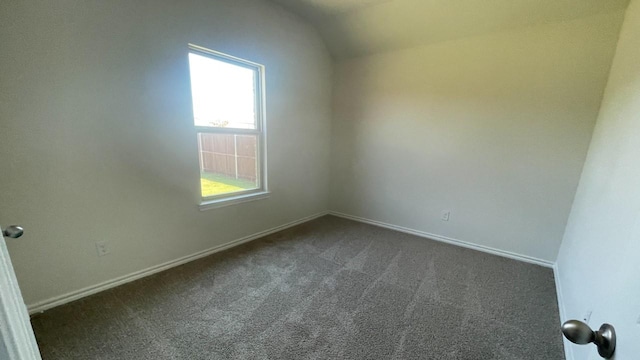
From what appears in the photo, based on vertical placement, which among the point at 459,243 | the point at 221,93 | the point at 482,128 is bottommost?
the point at 459,243

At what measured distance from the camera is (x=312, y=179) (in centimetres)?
354

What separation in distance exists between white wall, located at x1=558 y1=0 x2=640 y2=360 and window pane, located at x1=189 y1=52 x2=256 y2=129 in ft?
8.66

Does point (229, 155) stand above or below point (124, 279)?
above

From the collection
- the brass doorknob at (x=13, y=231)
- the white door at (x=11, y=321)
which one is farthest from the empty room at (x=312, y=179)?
the brass doorknob at (x=13, y=231)

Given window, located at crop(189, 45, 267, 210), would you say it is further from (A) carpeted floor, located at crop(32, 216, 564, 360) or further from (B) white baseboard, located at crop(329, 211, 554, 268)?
(B) white baseboard, located at crop(329, 211, 554, 268)

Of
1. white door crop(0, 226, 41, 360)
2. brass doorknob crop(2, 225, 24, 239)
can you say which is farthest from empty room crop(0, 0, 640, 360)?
brass doorknob crop(2, 225, 24, 239)

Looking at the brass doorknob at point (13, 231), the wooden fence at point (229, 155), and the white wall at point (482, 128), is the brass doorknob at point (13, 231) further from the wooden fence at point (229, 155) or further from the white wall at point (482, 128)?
the white wall at point (482, 128)

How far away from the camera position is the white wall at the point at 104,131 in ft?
4.83

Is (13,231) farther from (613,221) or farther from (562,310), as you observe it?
(562,310)

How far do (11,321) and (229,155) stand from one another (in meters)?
2.30

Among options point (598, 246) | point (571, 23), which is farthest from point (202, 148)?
point (571, 23)

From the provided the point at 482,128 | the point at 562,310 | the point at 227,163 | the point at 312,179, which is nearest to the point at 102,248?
the point at 227,163

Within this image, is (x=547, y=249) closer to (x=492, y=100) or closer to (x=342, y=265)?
(x=492, y=100)

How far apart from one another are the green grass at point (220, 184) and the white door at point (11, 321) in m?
1.97
